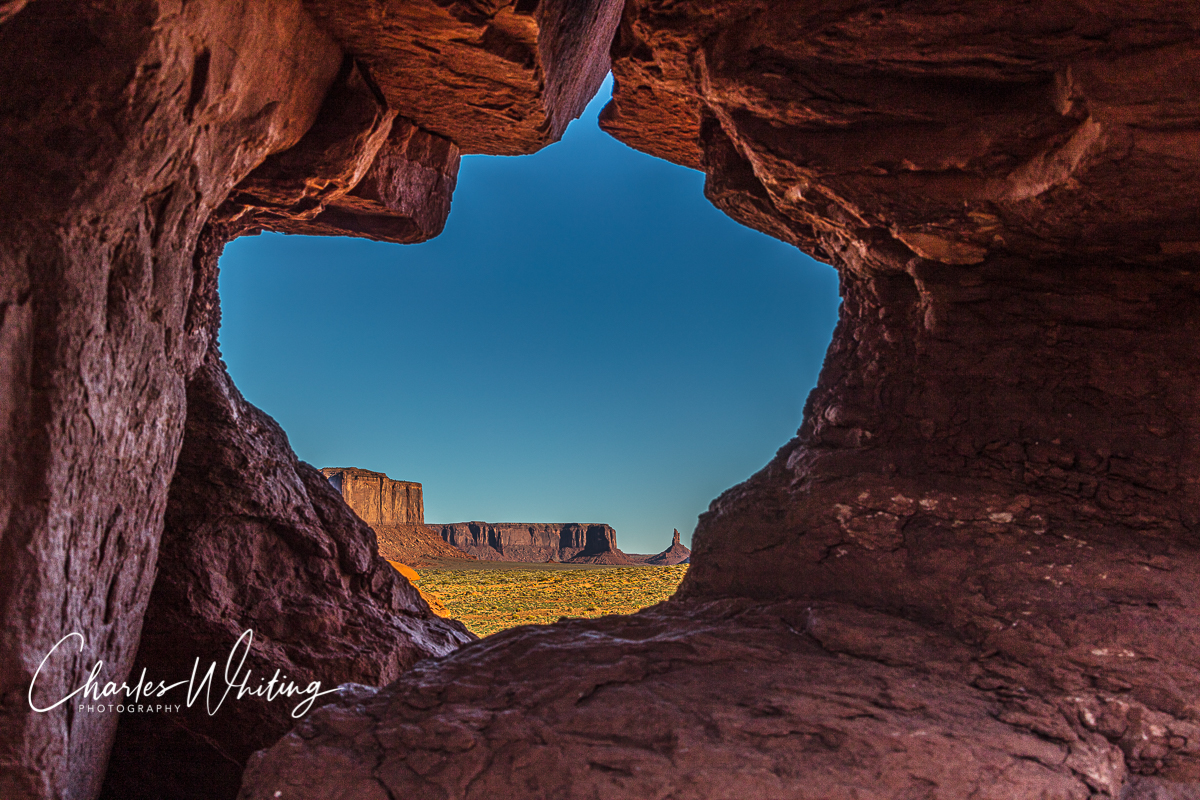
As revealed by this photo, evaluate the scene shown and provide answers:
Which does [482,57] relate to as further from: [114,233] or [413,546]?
[413,546]

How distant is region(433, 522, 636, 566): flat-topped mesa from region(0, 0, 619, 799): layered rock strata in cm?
7192

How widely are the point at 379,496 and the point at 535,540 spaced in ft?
87.5

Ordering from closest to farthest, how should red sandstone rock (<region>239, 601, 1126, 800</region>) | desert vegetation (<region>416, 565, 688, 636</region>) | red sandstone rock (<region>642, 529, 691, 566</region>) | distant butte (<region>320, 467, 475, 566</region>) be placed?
red sandstone rock (<region>239, 601, 1126, 800</region>)
desert vegetation (<region>416, 565, 688, 636</region>)
distant butte (<region>320, 467, 475, 566</region>)
red sandstone rock (<region>642, 529, 691, 566</region>)

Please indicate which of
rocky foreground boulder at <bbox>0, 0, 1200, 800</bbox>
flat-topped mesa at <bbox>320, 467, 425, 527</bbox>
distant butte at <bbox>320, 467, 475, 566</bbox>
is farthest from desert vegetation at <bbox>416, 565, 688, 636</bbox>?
flat-topped mesa at <bbox>320, 467, 425, 527</bbox>

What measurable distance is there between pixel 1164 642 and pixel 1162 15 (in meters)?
3.65

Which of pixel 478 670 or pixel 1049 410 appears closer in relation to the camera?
pixel 478 670

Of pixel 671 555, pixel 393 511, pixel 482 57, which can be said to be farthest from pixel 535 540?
pixel 482 57

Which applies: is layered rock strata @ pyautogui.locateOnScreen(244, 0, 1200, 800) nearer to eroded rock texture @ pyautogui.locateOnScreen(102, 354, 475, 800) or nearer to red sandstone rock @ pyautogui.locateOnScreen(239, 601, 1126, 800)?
red sandstone rock @ pyautogui.locateOnScreen(239, 601, 1126, 800)

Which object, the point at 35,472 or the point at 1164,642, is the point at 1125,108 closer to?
the point at 1164,642

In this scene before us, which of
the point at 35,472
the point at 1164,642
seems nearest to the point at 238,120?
the point at 35,472

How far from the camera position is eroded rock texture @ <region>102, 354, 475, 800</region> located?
5824mm

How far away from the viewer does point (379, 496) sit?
5484 cm

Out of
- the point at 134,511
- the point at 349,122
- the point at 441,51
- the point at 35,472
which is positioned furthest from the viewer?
the point at 349,122

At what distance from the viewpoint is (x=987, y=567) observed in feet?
15.8
